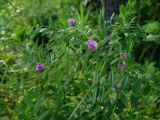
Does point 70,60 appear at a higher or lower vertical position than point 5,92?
higher

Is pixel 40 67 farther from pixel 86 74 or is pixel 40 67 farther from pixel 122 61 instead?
pixel 122 61

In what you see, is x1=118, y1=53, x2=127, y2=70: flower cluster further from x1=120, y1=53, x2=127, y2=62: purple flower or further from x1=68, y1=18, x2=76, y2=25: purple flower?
x1=68, y1=18, x2=76, y2=25: purple flower

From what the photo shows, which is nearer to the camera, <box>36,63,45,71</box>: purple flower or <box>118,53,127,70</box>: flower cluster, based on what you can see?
<box>118,53,127,70</box>: flower cluster

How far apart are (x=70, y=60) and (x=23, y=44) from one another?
25 centimetres

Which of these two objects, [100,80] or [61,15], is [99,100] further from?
[61,15]

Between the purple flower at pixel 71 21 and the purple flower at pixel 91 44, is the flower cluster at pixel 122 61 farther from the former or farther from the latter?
the purple flower at pixel 71 21

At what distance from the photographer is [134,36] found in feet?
7.03

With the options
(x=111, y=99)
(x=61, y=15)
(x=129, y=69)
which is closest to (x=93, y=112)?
(x=111, y=99)

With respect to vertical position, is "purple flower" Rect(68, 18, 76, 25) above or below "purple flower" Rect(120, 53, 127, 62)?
above

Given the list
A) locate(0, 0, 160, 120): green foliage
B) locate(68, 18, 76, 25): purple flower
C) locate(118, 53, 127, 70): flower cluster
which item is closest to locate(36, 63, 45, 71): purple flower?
locate(0, 0, 160, 120): green foliage

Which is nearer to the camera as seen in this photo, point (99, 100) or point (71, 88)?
point (99, 100)

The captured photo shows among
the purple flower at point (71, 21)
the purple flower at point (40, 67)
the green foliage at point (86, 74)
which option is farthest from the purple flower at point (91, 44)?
the purple flower at point (40, 67)

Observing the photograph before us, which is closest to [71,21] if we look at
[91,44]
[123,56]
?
[91,44]

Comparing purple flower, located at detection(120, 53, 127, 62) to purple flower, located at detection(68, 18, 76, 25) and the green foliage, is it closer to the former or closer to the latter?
the green foliage
